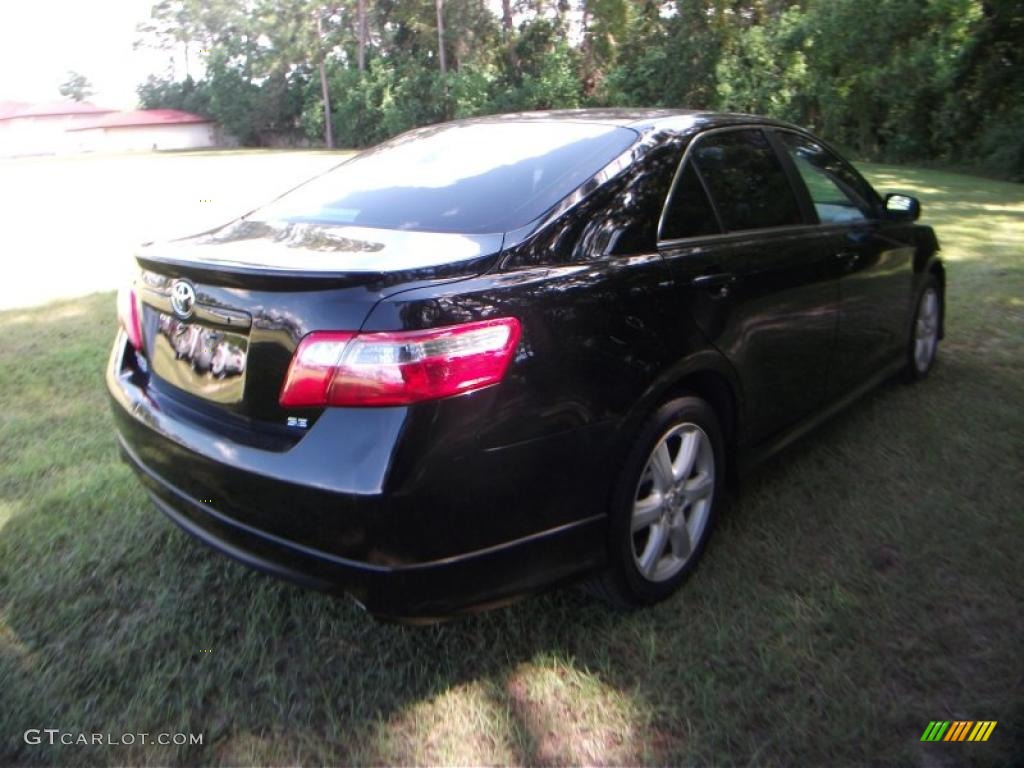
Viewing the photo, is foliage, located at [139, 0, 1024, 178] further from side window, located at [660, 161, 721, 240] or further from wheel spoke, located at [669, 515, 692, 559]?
wheel spoke, located at [669, 515, 692, 559]

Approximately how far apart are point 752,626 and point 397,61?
176ft

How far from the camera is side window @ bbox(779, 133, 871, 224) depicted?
381cm

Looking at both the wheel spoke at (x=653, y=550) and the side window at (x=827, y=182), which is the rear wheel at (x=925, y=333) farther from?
the wheel spoke at (x=653, y=550)

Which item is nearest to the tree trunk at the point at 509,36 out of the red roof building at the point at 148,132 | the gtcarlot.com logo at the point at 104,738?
the red roof building at the point at 148,132

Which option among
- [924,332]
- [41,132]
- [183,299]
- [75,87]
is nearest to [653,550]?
[183,299]

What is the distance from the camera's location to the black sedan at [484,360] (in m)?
2.12

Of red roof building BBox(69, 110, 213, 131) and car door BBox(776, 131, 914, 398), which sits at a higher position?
car door BBox(776, 131, 914, 398)

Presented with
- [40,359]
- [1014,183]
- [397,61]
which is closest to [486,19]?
[397,61]

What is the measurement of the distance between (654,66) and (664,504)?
33.8 meters

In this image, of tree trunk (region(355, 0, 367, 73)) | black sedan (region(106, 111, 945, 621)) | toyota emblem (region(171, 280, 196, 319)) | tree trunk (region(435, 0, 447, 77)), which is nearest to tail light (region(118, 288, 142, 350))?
black sedan (region(106, 111, 945, 621))

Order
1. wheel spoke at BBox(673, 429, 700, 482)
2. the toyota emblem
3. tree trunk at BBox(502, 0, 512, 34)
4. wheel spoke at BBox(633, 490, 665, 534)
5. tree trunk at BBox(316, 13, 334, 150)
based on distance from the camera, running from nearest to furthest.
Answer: the toyota emblem, wheel spoke at BBox(633, 490, 665, 534), wheel spoke at BBox(673, 429, 700, 482), tree trunk at BBox(502, 0, 512, 34), tree trunk at BBox(316, 13, 334, 150)

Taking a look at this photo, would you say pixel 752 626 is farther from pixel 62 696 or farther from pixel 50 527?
pixel 50 527

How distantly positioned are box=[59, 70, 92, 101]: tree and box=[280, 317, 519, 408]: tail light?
13775 cm

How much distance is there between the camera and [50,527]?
3266 millimetres
